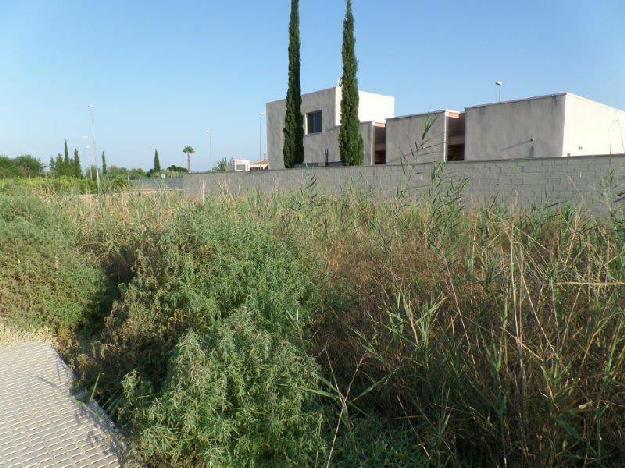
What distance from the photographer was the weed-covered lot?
1812 millimetres

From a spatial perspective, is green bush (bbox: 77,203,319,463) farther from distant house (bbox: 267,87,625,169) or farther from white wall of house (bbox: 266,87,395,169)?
white wall of house (bbox: 266,87,395,169)

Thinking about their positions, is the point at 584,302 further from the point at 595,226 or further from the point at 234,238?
the point at 234,238

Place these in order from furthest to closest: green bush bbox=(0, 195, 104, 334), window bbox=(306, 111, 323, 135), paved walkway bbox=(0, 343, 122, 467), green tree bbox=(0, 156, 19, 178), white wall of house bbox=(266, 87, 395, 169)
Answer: window bbox=(306, 111, 323, 135) < white wall of house bbox=(266, 87, 395, 169) < green tree bbox=(0, 156, 19, 178) < green bush bbox=(0, 195, 104, 334) < paved walkway bbox=(0, 343, 122, 467)

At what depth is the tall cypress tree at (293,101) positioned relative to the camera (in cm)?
2269

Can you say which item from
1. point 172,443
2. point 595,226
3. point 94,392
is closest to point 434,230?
point 595,226

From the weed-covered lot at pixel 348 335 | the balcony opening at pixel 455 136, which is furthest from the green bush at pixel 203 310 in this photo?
the balcony opening at pixel 455 136

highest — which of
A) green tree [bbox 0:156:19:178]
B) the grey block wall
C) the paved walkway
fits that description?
green tree [bbox 0:156:19:178]

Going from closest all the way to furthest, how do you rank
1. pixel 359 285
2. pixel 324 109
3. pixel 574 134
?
pixel 359 285 < pixel 574 134 < pixel 324 109

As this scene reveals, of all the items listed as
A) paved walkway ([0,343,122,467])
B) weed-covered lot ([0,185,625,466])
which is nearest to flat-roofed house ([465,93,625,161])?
weed-covered lot ([0,185,625,466])

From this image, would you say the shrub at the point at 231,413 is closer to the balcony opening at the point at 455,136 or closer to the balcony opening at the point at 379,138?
the balcony opening at the point at 455,136

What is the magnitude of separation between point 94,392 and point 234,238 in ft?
4.28

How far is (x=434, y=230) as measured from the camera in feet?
11.1

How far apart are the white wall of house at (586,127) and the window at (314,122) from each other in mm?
13899

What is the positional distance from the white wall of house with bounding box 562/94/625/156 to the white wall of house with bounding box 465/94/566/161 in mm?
381
